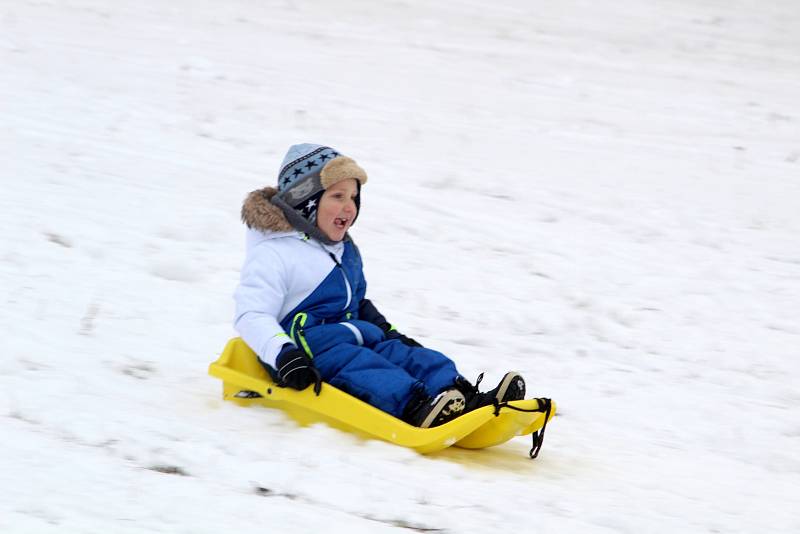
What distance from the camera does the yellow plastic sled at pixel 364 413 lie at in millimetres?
3572

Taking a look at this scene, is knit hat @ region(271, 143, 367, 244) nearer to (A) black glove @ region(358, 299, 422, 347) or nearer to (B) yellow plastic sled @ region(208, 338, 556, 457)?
(A) black glove @ region(358, 299, 422, 347)

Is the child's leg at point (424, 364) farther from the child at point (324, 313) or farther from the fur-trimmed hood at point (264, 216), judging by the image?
the fur-trimmed hood at point (264, 216)

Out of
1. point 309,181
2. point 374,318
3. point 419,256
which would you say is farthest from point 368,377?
point 419,256

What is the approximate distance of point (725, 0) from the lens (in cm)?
1691

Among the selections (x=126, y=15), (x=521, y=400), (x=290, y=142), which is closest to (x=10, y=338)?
(x=521, y=400)

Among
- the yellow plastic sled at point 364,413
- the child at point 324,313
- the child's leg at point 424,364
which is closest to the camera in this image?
the yellow plastic sled at point 364,413

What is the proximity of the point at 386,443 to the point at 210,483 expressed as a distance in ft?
2.44

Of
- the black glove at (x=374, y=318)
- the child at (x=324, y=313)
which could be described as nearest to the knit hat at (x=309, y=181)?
the child at (x=324, y=313)

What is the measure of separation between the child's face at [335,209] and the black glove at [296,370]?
0.55 meters

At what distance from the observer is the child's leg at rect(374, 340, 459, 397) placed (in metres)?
3.84

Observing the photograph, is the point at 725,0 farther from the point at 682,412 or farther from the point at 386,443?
the point at 386,443

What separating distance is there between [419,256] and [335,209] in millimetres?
2590

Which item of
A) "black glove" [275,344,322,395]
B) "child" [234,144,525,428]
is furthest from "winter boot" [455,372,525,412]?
"black glove" [275,344,322,395]

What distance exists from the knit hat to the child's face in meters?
0.02
